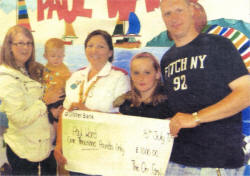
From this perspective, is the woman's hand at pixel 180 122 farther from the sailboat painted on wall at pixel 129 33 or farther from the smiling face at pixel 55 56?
the smiling face at pixel 55 56

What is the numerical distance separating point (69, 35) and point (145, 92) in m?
0.54

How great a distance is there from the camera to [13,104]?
1.47 metres

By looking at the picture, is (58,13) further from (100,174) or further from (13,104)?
(100,174)

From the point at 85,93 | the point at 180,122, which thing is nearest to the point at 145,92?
the point at 180,122

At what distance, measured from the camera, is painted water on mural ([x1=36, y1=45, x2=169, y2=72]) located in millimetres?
1318

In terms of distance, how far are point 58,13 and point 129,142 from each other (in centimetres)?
82

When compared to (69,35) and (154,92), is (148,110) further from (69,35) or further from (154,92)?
(69,35)

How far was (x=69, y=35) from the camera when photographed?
57.6 inches

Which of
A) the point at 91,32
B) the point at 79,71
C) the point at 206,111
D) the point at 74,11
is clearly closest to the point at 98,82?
the point at 79,71

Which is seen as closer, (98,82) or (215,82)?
(215,82)

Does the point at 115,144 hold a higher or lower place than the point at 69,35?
lower

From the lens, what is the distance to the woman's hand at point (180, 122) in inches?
47.4

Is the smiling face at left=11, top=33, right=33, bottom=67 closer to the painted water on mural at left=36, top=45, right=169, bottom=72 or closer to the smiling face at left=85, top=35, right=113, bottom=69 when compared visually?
the painted water on mural at left=36, top=45, right=169, bottom=72

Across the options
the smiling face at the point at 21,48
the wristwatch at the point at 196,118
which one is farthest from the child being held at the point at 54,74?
the wristwatch at the point at 196,118
